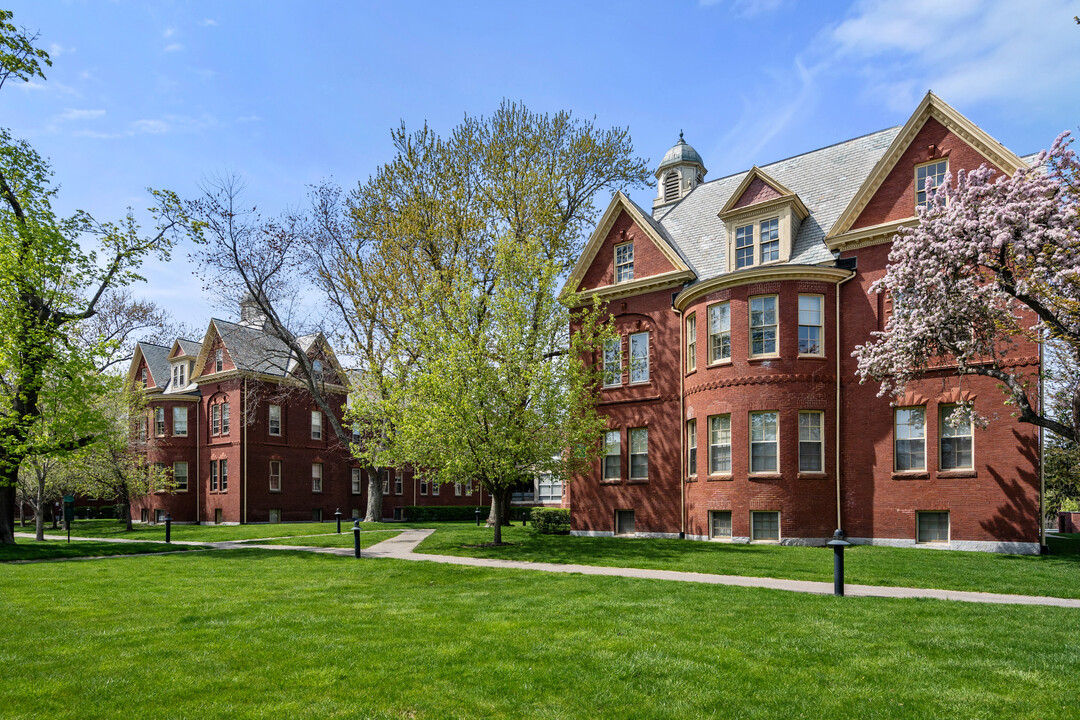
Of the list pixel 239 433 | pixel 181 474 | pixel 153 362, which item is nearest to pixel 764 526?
pixel 239 433

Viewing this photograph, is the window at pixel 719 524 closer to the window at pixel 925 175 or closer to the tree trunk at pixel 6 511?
the window at pixel 925 175

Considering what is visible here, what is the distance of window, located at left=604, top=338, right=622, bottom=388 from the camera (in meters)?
25.5

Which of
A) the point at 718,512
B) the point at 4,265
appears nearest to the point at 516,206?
the point at 718,512

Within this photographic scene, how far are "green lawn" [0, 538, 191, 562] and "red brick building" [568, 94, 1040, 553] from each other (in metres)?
14.5

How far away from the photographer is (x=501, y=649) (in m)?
7.81

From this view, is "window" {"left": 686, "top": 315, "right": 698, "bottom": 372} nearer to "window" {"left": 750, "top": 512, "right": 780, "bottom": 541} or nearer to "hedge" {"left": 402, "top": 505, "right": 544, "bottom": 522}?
"window" {"left": 750, "top": 512, "right": 780, "bottom": 541}

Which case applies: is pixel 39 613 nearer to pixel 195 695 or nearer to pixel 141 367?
pixel 195 695

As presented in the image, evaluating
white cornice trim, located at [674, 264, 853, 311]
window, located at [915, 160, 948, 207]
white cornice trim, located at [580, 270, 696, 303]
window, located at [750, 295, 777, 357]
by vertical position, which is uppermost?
window, located at [915, 160, 948, 207]

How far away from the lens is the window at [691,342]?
76.9ft

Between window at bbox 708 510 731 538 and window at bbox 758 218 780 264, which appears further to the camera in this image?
window at bbox 758 218 780 264

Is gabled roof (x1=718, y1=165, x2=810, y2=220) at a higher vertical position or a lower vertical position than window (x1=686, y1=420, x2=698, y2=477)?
higher

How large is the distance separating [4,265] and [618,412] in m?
19.5

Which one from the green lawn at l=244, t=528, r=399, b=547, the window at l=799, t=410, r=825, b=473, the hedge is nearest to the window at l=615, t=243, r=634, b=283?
the window at l=799, t=410, r=825, b=473

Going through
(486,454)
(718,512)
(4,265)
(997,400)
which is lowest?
(718,512)
